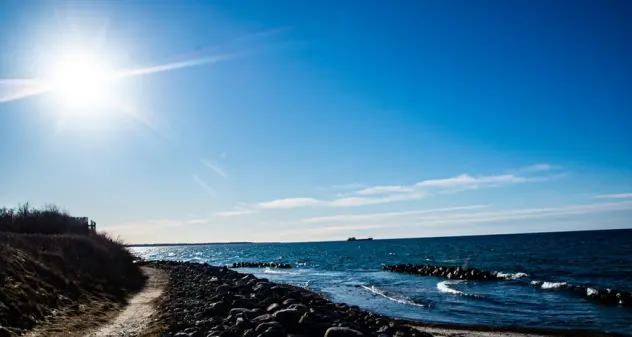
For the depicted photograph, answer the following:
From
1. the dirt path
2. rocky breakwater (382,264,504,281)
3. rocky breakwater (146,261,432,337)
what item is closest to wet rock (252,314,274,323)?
rocky breakwater (146,261,432,337)

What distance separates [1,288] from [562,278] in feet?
137

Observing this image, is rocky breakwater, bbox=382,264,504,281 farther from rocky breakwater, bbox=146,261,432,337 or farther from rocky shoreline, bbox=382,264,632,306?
rocky breakwater, bbox=146,261,432,337

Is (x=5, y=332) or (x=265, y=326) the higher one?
(x=5, y=332)

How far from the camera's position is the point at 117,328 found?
16484 millimetres

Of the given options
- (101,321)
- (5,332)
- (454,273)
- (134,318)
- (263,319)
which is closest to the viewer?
(5,332)

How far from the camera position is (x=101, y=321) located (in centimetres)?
1777

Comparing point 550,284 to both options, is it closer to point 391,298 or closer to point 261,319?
point 391,298

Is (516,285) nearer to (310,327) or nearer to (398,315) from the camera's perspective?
(398,315)

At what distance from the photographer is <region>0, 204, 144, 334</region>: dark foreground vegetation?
16141 mm

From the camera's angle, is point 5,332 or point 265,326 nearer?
point 5,332

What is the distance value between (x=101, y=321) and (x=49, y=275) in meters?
5.80

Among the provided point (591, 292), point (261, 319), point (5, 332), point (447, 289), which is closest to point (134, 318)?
point (5, 332)

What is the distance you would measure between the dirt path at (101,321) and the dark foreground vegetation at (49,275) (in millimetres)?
405

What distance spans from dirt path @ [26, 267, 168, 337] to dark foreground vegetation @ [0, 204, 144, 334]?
405 millimetres
